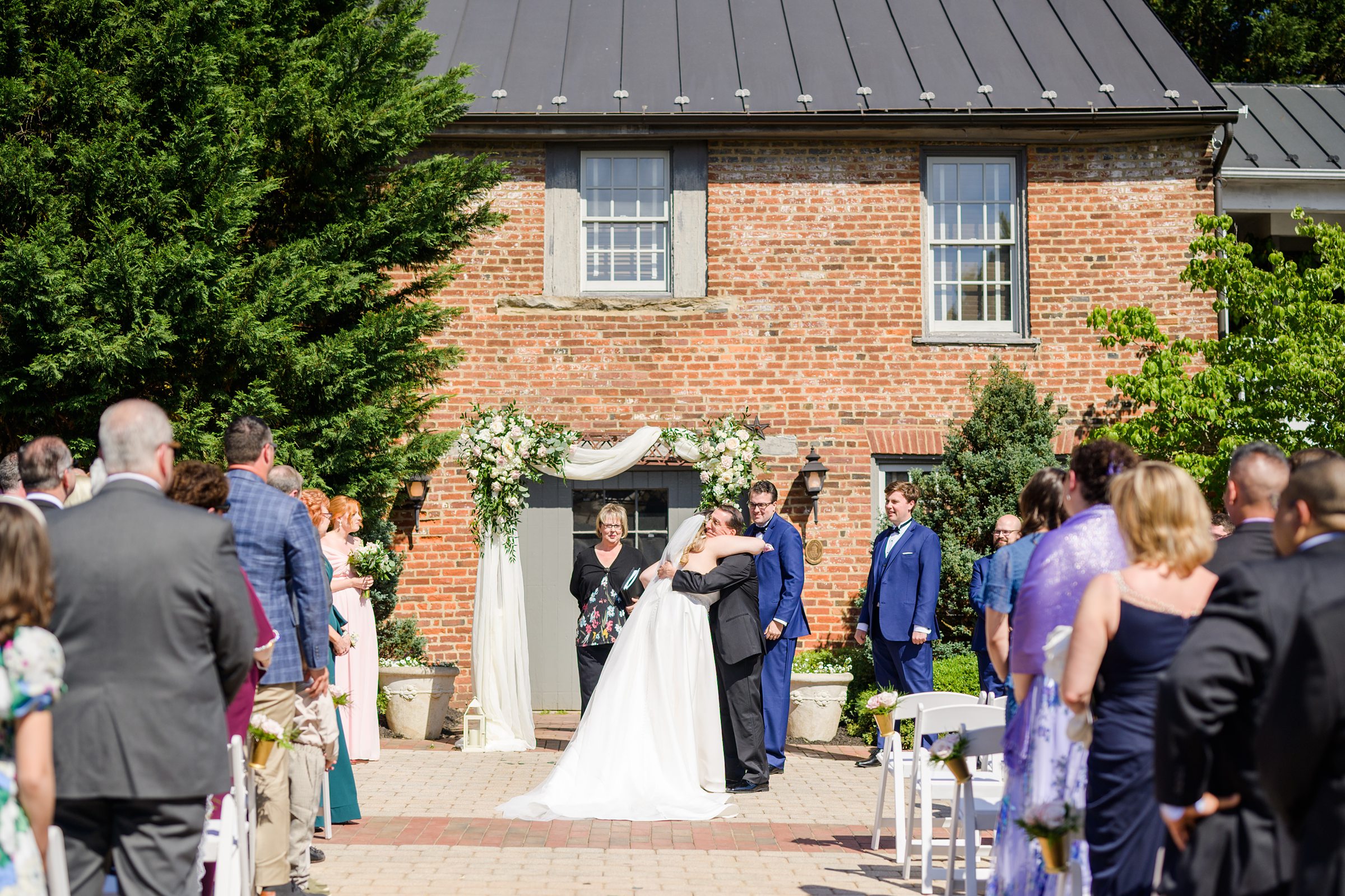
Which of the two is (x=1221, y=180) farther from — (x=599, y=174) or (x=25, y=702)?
(x=25, y=702)

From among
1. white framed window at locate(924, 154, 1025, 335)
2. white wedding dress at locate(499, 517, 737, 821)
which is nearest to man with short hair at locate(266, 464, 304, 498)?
white wedding dress at locate(499, 517, 737, 821)

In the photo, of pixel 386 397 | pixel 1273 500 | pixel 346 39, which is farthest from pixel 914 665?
pixel 346 39

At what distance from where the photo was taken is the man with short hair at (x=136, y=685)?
3.69 meters

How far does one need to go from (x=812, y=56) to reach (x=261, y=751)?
10656 mm

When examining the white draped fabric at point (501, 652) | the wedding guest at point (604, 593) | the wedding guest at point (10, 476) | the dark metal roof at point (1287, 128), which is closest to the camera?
the wedding guest at point (10, 476)

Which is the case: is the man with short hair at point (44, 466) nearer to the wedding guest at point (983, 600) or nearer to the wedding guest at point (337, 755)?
the wedding guest at point (337, 755)

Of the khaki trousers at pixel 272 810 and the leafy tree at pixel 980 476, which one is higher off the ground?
the leafy tree at pixel 980 476

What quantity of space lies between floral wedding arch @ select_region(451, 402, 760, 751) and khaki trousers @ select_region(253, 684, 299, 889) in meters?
5.32

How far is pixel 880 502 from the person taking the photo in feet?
43.3

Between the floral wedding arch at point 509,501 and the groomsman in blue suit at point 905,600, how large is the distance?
1.71 m

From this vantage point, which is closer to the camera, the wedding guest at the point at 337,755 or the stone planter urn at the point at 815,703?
the wedding guest at the point at 337,755

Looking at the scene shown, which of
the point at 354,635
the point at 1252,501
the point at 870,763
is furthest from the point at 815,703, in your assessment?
the point at 1252,501

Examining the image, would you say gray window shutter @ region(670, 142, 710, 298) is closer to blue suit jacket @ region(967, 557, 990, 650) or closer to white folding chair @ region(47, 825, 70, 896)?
blue suit jacket @ region(967, 557, 990, 650)

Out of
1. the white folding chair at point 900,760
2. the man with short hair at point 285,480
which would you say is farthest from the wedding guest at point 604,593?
the man with short hair at point 285,480
